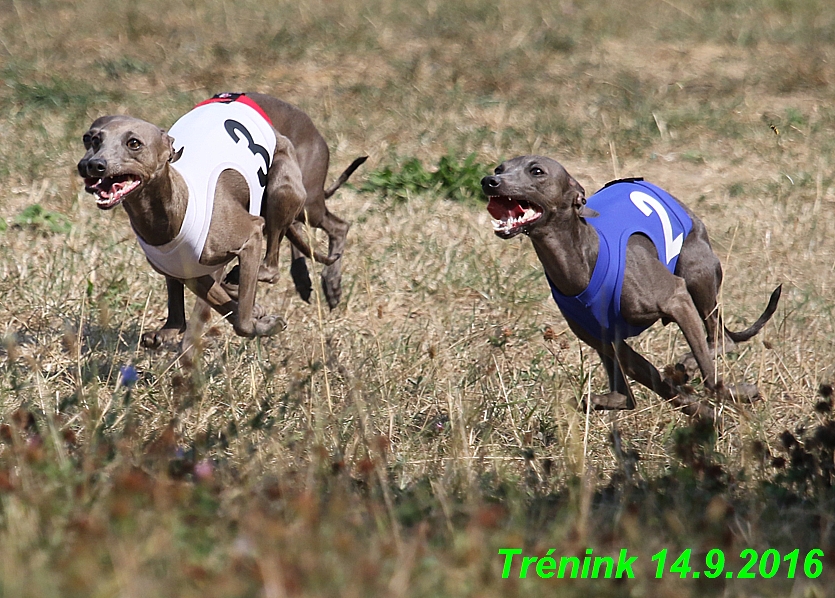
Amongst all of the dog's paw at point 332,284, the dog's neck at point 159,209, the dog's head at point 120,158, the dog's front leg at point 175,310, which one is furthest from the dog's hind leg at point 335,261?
the dog's head at point 120,158

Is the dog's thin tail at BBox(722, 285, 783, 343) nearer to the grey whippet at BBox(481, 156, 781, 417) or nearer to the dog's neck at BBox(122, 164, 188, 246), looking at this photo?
the grey whippet at BBox(481, 156, 781, 417)

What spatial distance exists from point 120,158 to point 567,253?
186 centimetres

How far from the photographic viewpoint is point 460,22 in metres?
11.9

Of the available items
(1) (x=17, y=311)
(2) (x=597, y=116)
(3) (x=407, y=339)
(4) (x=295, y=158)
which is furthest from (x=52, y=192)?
(2) (x=597, y=116)

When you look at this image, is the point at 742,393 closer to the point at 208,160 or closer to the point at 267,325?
the point at 267,325

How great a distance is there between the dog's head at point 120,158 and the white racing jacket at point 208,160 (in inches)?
12.2

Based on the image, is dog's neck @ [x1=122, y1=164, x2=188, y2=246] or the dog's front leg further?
the dog's front leg

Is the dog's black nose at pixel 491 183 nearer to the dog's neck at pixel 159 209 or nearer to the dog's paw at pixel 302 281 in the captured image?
the dog's neck at pixel 159 209

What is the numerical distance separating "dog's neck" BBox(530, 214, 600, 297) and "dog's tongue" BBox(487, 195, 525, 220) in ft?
0.36

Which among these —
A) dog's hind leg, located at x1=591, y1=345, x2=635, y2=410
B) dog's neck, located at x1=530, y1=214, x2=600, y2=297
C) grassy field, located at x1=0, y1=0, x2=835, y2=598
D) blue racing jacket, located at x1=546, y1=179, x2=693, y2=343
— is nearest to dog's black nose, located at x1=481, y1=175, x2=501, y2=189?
dog's neck, located at x1=530, y1=214, x2=600, y2=297

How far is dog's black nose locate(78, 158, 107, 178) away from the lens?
4371 millimetres

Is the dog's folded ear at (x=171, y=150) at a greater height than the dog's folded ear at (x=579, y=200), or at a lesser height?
greater

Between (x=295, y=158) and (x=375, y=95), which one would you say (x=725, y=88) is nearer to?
(x=375, y=95)

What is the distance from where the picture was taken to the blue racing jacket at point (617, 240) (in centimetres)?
454
